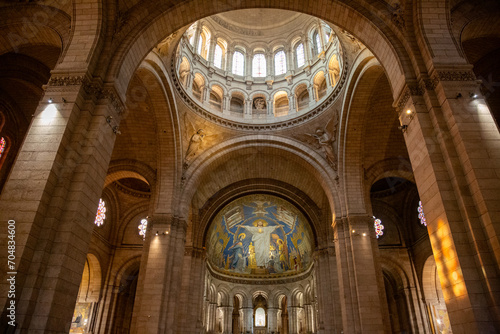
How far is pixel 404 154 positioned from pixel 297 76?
8.43 m

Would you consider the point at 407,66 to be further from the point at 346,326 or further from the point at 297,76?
the point at 297,76

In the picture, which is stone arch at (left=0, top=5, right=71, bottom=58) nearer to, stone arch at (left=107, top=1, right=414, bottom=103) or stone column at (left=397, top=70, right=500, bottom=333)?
stone arch at (left=107, top=1, right=414, bottom=103)

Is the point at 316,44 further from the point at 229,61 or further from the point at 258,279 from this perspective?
the point at 258,279

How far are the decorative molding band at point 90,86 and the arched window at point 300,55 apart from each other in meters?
15.7

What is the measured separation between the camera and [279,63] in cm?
2319

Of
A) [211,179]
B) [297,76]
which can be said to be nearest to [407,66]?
[297,76]

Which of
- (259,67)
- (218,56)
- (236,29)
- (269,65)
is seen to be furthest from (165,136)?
(236,29)

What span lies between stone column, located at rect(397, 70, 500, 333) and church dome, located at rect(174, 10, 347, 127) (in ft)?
32.5

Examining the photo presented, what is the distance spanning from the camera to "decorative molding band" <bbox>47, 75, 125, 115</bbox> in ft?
27.0

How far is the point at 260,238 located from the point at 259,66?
17.2 metres

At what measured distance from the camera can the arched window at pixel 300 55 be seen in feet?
72.3

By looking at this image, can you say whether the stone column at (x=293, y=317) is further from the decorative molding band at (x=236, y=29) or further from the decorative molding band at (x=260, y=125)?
the decorative molding band at (x=236, y=29)

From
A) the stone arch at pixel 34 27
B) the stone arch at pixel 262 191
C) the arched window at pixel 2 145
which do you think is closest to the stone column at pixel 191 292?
the stone arch at pixel 262 191

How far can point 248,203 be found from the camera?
27578 mm
